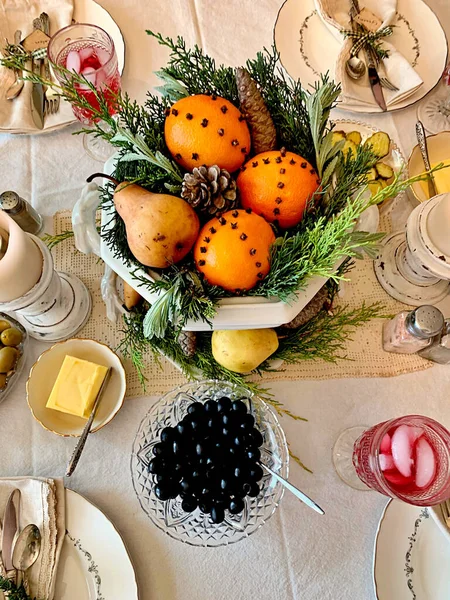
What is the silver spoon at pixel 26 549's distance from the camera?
0.58m

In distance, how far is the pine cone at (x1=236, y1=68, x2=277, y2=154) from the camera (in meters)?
0.53

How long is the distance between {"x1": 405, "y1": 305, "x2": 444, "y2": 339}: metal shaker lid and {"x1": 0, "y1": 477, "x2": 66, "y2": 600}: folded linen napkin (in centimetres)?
52

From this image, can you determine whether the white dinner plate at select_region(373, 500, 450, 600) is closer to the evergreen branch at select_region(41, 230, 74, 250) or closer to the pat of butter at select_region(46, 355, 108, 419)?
the pat of butter at select_region(46, 355, 108, 419)

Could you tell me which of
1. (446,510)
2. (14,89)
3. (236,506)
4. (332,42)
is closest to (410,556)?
(446,510)

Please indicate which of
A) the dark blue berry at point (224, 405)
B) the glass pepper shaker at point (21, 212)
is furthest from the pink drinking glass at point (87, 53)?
the dark blue berry at point (224, 405)

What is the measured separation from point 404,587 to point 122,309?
0.52m

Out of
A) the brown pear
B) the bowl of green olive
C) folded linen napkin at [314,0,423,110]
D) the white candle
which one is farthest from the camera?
folded linen napkin at [314,0,423,110]

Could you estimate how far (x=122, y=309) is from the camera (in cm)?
69

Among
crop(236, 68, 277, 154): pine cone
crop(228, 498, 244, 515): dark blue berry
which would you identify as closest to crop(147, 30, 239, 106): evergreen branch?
crop(236, 68, 277, 154): pine cone

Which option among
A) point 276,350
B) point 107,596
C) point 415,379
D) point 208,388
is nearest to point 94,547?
point 107,596

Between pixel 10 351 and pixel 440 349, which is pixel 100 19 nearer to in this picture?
pixel 10 351

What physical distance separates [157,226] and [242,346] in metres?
0.19

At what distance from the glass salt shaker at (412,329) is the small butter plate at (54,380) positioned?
1.31ft

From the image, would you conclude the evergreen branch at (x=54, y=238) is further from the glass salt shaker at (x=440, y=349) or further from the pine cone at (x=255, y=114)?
the glass salt shaker at (x=440, y=349)
